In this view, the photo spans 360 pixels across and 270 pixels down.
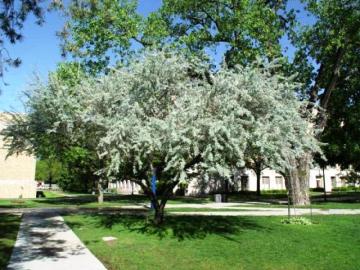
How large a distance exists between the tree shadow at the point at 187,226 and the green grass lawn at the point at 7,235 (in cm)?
306

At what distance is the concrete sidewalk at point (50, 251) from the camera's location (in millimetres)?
9656

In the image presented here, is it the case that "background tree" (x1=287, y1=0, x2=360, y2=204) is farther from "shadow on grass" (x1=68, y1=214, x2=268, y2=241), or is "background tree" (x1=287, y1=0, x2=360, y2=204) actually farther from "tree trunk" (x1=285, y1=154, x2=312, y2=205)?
"shadow on grass" (x1=68, y1=214, x2=268, y2=241)

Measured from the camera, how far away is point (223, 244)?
12461 millimetres

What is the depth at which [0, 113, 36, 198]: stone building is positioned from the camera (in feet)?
142

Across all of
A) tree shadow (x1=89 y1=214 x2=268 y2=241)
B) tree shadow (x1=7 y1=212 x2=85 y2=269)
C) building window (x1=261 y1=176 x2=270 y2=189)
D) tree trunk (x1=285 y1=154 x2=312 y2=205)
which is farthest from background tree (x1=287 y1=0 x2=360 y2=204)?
building window (x1=261 y1=176 x2=270 y2=189)

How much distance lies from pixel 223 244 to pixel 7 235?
21.6 ft

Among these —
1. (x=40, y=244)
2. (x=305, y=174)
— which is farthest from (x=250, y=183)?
(x=40, y=244)

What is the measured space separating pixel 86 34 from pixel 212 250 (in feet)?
54.7

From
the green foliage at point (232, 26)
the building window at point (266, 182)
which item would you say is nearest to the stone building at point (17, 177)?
the green foliage at point (232, 26)

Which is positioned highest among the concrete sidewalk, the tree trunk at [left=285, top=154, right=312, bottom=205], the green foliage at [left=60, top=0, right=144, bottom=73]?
the green foliage at [left=60, top=0, right=144, bottom=73]

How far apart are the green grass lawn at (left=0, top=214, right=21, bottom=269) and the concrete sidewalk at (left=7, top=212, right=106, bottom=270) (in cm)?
14

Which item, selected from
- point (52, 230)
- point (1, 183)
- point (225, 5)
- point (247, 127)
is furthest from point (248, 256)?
point (1, 183)

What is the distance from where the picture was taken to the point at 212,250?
457 inches

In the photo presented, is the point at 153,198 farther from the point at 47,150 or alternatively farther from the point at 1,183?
the point at 1,183
